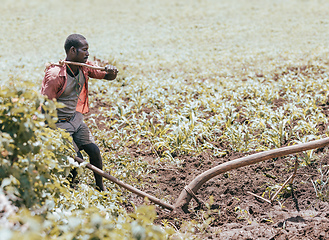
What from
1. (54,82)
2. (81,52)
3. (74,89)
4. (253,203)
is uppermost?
(81,52)

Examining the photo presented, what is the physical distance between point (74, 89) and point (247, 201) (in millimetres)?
2495

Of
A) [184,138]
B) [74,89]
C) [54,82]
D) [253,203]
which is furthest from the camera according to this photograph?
[184,138]

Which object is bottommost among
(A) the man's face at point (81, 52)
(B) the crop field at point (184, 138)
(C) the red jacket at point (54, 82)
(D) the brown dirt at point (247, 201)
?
(D) the brown dirt at point (247, 201)

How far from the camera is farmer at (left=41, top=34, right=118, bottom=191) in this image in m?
3.65

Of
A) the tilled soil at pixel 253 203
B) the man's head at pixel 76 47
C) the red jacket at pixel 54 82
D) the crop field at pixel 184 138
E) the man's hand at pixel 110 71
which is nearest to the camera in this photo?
the crop field at pixel 184 138

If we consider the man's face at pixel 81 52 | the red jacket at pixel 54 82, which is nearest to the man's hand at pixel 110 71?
the man's face at pixel 81 52

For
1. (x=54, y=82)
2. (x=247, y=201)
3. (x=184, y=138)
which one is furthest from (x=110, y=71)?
(x=247, y=201)

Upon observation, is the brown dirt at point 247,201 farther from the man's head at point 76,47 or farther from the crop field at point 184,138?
the man's head at point 76,47

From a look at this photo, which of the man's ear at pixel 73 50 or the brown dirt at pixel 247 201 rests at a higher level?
the man's ear at pixel 73 50

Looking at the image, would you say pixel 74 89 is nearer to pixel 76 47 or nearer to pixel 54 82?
pixel 54 82

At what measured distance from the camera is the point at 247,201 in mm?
4047

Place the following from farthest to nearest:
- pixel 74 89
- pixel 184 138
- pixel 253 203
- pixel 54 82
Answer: pixel 184 138 → pixel 253 203 → pixel 74 89 → pixel 54 82

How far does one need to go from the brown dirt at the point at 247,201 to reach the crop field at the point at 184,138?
0.02m

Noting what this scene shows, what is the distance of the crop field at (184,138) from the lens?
7.46 feet
